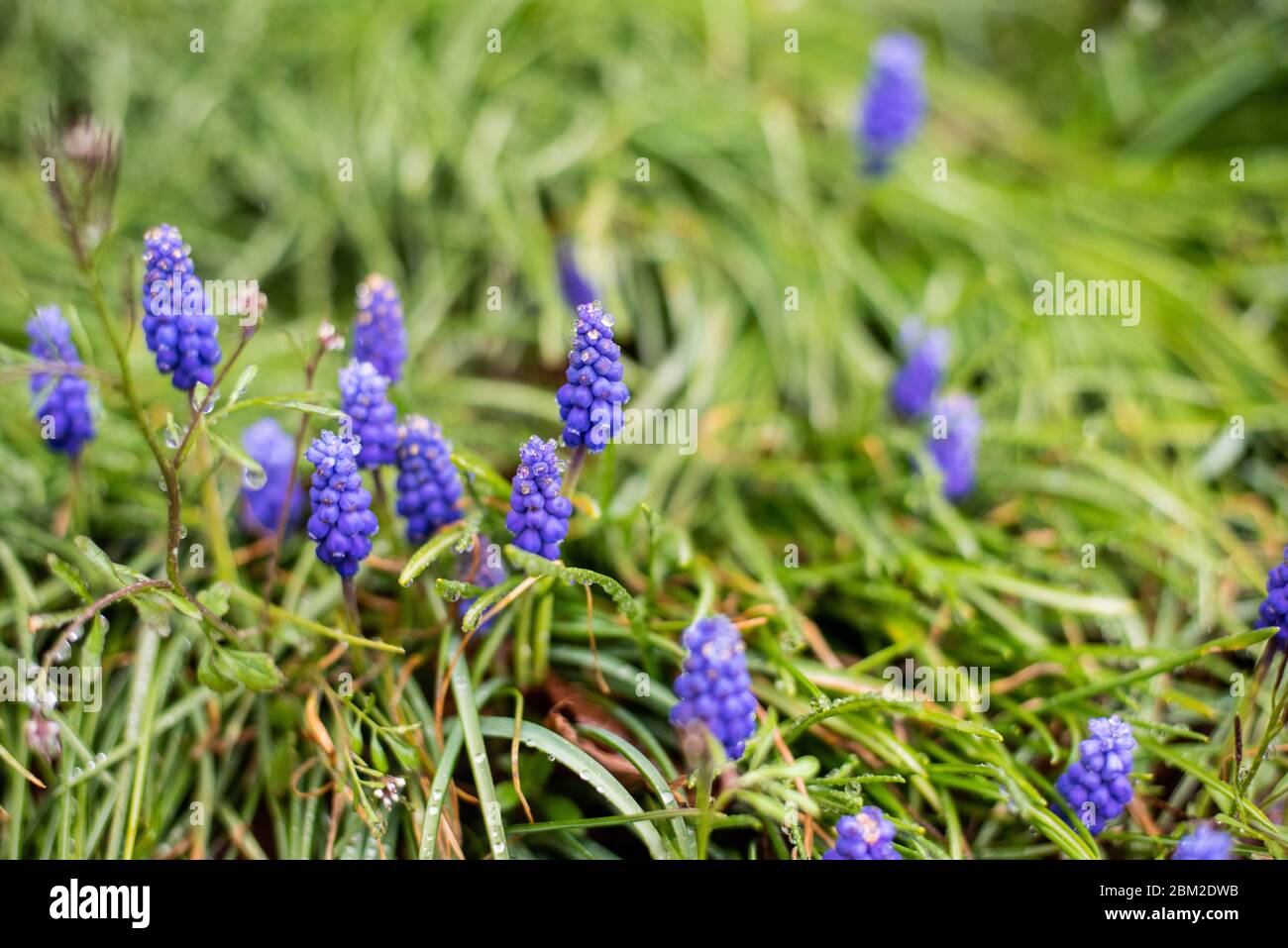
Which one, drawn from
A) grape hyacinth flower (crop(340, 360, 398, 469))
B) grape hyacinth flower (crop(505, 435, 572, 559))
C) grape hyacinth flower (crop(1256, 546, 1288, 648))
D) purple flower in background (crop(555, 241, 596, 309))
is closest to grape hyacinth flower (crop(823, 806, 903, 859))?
grape hyacinth flower (crop(505, 435, 572, 559))

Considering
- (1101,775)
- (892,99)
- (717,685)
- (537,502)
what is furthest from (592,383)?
(892,99)

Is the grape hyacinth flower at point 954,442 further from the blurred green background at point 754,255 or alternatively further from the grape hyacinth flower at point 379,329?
the grape hyacinth flower at point 379,329

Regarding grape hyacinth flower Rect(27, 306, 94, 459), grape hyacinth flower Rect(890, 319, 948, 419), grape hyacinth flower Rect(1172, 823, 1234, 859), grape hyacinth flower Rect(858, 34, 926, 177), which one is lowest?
grape hyacinth flower Rect(1172, 823, 1234, 859)

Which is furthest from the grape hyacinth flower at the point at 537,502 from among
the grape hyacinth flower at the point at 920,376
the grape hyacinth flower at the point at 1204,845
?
the grape hyacinth flower at the point at 920,376

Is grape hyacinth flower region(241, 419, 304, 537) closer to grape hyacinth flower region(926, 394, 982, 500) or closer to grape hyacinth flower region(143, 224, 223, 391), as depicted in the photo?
grape hyacinth flower region(143, 224, 223, 391)

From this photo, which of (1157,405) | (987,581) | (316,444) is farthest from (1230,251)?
(316,444)

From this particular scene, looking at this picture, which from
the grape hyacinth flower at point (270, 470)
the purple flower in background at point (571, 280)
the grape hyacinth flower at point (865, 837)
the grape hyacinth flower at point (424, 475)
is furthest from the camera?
the purple flower in background at point (571, 280)
